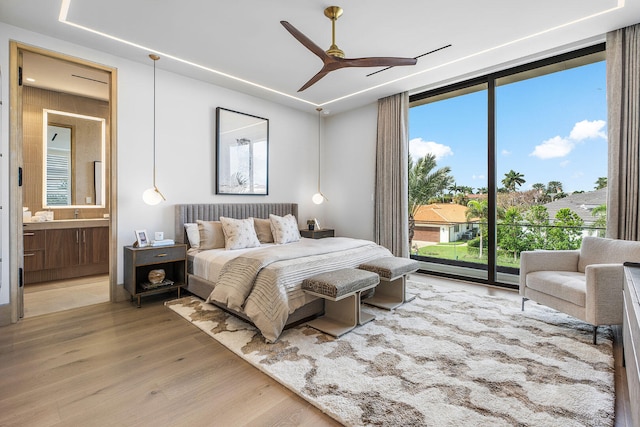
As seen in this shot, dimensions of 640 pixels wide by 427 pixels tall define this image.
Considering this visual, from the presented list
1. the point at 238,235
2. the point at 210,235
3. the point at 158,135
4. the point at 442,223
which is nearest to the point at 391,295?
the point at 238,235

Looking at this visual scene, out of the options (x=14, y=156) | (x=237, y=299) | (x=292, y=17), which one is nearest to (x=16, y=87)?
(x=14, y=156)

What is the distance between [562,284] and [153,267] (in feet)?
14.6

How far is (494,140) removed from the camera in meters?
4.21

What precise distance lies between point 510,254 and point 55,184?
7156 millimetres

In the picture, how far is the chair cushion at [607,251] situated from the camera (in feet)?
8.87

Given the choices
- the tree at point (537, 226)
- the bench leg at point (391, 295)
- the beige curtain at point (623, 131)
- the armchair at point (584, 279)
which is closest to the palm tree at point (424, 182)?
the tree at point (537, 226)

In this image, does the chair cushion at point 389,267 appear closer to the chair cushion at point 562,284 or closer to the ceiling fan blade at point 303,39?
the chair cushion at point 562,284

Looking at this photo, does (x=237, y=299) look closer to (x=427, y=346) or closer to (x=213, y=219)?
(x=427, y=346)

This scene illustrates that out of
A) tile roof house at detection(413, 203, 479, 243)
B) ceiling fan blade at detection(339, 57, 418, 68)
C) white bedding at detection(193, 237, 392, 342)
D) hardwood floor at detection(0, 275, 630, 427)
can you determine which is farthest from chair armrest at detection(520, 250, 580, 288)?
ceiling fan blade at detection(339, 57, 418, 68)

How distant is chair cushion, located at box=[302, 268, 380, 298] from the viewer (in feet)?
8.44

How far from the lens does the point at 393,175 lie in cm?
505

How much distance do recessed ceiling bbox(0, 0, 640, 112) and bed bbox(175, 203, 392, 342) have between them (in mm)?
1998

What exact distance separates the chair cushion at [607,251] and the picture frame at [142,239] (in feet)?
15.7

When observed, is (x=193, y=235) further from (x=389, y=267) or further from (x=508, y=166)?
(x=508, y=166)
